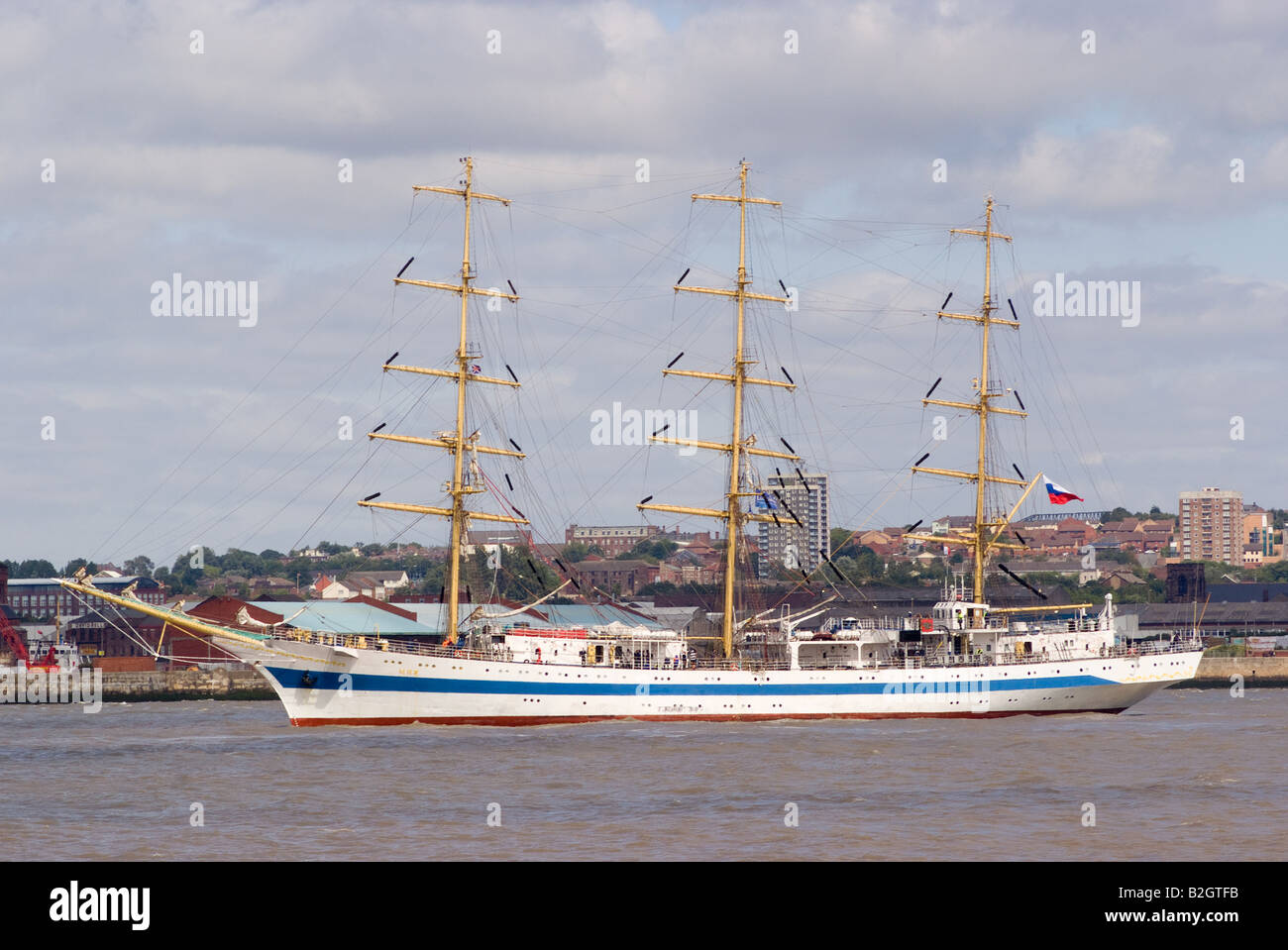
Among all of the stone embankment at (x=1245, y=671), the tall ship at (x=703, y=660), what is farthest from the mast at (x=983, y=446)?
the stone embankment at (x=1245, y=671)

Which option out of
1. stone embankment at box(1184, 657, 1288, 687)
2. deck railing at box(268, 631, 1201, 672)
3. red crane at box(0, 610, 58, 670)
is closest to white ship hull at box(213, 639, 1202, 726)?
deck railing at box(268, 631, 1201, 672)

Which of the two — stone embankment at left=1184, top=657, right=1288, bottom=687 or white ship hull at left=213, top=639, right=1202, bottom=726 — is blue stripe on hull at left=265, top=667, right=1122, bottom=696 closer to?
white ship hull at left=213, top=639, right=1202, bottom=726

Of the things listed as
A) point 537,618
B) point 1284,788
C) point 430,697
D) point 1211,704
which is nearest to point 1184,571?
point 537,618

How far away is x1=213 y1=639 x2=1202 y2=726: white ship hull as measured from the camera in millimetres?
65250

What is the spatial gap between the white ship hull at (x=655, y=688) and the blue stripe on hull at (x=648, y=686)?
0.14 ft

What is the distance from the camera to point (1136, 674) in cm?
7512

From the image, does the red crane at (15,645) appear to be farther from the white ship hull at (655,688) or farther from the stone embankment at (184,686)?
the white ship hull at (655,688)

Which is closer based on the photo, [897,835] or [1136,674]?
[897,835]

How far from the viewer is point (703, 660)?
240 ft

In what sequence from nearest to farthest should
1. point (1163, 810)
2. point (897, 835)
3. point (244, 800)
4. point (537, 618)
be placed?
point (897, 835) < point (1163, 810) < point (244, 800) < point (537, 618)
